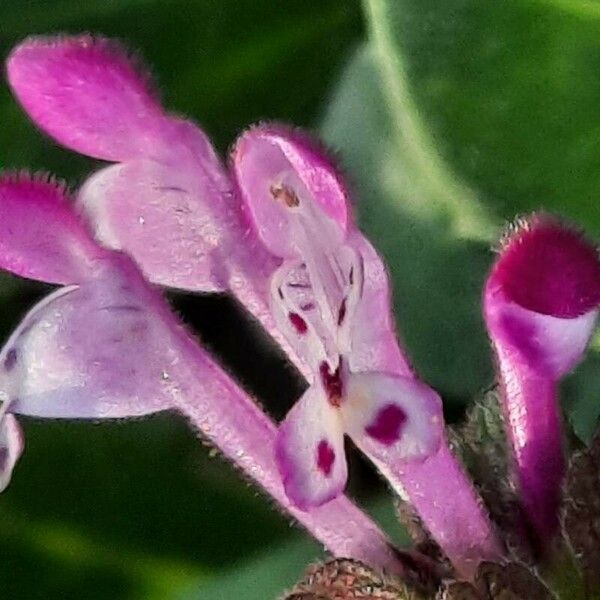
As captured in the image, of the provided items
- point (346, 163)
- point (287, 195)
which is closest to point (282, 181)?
point (287, 195)

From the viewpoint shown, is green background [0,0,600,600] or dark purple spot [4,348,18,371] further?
green background [0,0,600,600]

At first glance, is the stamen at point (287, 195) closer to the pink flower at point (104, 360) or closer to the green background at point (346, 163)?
the pink flower at point (104, 360)

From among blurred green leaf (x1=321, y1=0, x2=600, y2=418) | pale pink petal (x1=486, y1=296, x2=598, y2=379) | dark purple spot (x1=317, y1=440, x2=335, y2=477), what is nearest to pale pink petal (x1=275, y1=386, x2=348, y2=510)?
dark purple spot (x1=317, y1=440, x2=335, y2=477)

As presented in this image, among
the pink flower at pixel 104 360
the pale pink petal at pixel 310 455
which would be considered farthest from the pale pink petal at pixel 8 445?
the pale pink petal at pixel 310 455

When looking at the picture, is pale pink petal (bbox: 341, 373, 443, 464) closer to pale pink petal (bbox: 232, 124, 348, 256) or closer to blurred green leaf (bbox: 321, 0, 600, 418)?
pale pink petal (bbox: 232, 124, 348, 256)

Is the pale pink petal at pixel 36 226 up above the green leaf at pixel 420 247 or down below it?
above
